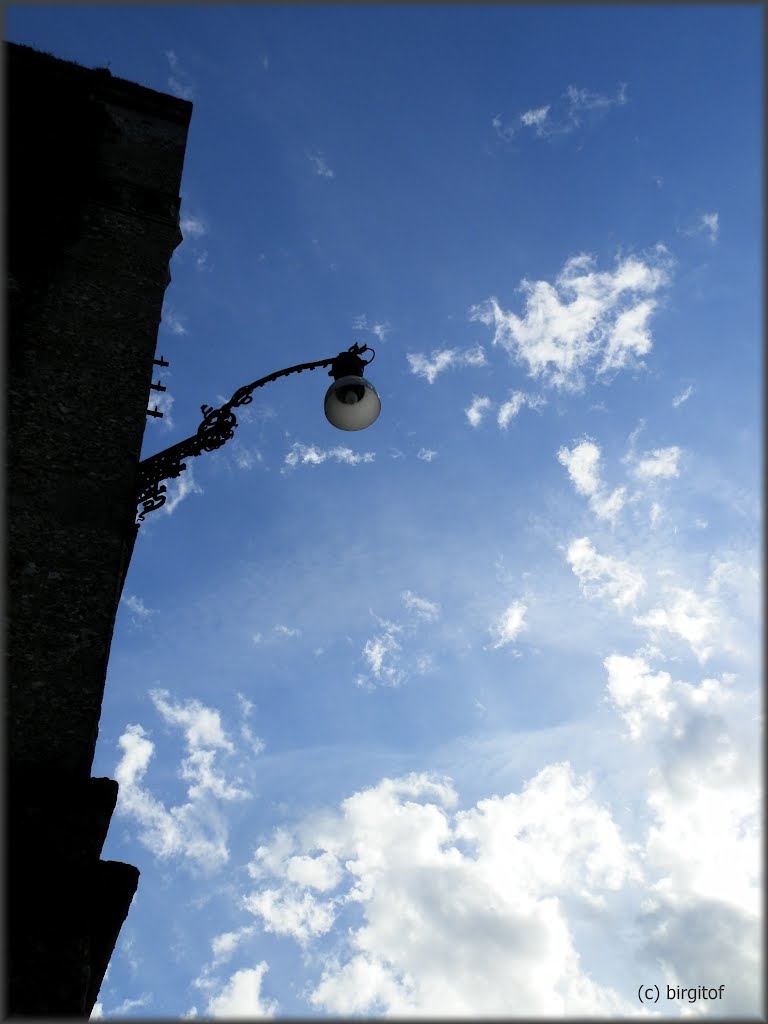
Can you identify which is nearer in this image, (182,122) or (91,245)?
(91,245)

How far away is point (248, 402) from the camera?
6.22 metres

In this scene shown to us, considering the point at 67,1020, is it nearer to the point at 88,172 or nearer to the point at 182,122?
the point at 88,172

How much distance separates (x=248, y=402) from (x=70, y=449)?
1514 mm

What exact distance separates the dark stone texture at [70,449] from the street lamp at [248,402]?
445 mm

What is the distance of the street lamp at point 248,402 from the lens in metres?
5.74

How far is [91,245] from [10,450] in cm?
218

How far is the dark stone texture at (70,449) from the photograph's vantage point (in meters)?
3.88

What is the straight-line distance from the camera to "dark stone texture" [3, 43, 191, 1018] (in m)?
3.88

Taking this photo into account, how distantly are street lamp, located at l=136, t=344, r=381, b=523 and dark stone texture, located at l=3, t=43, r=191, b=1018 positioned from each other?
0.44 metres

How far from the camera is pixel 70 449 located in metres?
5.27

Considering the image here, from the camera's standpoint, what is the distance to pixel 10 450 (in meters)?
5.09

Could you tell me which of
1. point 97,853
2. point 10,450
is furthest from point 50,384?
point 97,853

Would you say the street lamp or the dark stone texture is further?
the street lamp

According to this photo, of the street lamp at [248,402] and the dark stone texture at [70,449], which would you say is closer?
the dark stone texture at [70,449]
